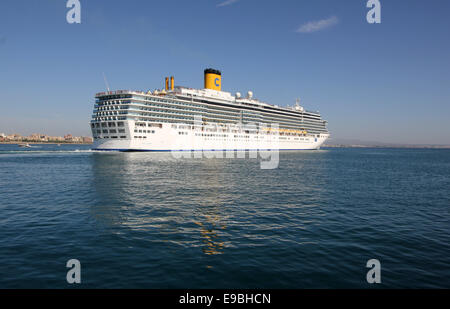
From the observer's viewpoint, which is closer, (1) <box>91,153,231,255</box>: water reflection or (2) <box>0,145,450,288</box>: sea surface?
(2) <box>0,145,450,288</box>: sea surface

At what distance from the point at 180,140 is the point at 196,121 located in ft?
36.8

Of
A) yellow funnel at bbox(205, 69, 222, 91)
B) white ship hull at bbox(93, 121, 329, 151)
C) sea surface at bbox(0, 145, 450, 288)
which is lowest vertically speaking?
sea surface at bbox(0, 145, 450, 288)

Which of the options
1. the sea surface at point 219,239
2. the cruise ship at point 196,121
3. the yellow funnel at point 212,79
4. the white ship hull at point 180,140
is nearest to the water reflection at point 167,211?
the sea surface at point 219,239

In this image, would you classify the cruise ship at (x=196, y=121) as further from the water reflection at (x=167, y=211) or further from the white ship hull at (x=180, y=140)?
the water reflection at (x=167, y=211)

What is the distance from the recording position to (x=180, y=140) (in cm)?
8588

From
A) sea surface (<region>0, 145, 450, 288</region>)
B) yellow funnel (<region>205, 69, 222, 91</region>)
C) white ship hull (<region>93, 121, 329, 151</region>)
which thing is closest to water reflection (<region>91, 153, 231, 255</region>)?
sea surface (<region>0, 145, 450, 288</region>)

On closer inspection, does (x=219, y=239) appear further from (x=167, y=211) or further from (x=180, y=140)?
(x=180, y=140)

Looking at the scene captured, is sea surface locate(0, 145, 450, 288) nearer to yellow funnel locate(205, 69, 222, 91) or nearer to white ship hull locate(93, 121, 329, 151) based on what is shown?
white ship hull locate(93, 121, 329, 151)

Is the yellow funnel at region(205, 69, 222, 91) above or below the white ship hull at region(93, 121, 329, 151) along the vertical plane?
above

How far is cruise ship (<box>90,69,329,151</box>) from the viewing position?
77375 millimetres

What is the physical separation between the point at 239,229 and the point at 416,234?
31.3 ft

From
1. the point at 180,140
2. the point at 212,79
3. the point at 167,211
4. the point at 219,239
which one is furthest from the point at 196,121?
the point at 219,239

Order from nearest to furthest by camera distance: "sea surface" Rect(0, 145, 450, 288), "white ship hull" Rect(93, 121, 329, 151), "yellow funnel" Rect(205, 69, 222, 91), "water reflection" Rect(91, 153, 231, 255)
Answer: "sea surface" Rect(0, 145, 450, 288)
"water reflection" Rect(91, 153, 231, 255)
"white ship hull" Rect(93, 121, 329, 151)
"yellow funnel" Rect(205, 69, 222, 91)
